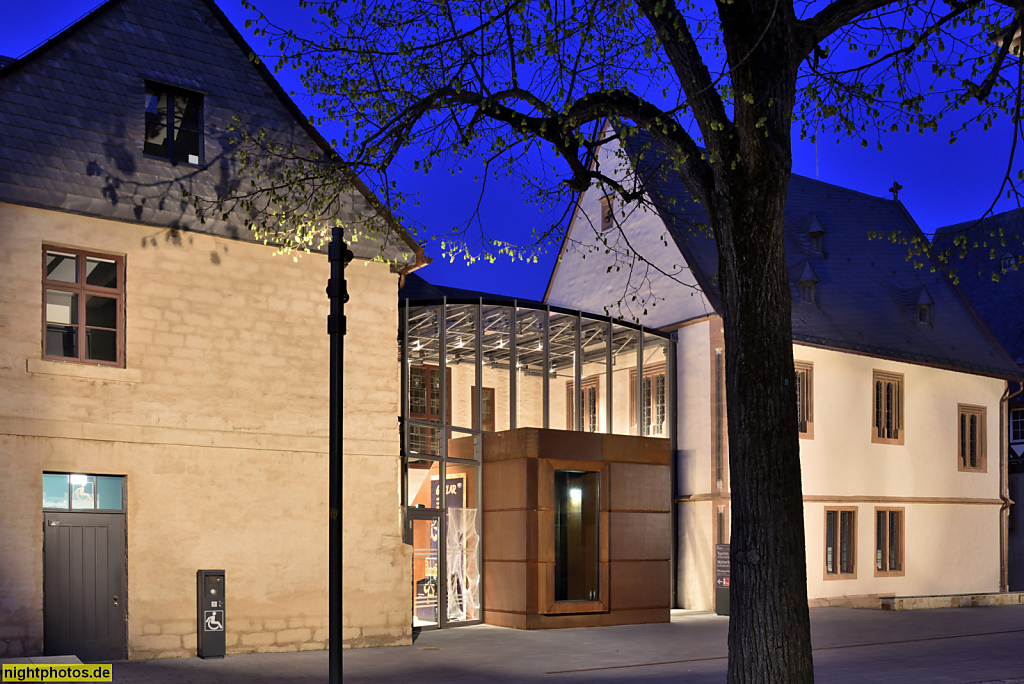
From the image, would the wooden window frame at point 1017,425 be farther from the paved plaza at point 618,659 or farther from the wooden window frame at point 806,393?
the paved plaza at point 618,659

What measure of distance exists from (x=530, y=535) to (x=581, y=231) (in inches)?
450

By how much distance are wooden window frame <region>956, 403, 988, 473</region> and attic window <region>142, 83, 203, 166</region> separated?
72.2ft

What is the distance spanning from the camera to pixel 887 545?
26906 millimetres

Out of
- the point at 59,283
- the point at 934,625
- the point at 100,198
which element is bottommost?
the point at 934,625

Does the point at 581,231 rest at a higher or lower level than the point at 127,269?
higher

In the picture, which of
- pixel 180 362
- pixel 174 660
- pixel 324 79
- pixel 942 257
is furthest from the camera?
pixel 180 362

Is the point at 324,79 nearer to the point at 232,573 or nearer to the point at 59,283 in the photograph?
the point at 59,283

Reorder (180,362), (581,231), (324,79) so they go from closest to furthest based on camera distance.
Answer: (324,79), (180,362), (581,231)

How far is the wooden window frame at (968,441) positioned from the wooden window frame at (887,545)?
3013mm

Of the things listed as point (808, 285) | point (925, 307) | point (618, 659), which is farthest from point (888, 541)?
point (618, 659)

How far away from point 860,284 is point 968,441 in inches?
210

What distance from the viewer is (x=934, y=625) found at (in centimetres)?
2016

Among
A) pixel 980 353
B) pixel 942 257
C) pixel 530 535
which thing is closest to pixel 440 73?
pixel 942 257

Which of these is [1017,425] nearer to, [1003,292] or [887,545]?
[1003,292]
